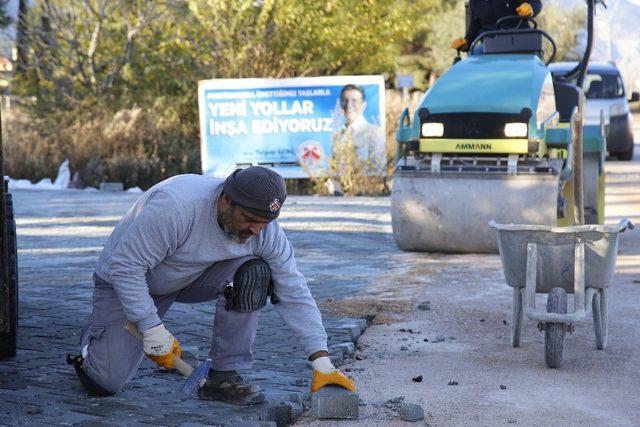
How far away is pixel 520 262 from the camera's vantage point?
6.52m

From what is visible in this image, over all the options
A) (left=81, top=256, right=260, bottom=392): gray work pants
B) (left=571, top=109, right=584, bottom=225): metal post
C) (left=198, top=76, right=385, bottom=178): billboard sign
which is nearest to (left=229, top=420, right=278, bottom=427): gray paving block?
(left=81, top=256, right=260, bottom=392): gray work pants

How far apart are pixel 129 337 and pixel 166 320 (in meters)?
2.06

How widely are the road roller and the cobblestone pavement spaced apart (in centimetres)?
68

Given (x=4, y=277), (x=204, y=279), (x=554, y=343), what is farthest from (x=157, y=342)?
(x=554, y=343)

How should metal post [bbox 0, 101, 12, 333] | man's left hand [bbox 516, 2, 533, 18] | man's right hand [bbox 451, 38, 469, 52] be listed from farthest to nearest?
man's right hand [bbox 451, 38, 469, 52] < man's left hand [bbox 516, 2, 533, 18] < metal post [bbox 0, 101, 12, 333]

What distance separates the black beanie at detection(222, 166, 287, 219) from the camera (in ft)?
15.8

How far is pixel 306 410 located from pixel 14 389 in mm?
1432

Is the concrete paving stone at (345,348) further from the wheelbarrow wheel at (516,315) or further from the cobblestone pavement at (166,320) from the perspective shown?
the wheelbarrow wheel at (516,315)

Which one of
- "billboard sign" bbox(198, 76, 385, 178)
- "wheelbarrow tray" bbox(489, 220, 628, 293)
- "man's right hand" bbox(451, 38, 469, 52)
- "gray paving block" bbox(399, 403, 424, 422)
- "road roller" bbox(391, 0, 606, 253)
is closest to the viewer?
"gray paving block" bbox(399, 403, 424, 422)

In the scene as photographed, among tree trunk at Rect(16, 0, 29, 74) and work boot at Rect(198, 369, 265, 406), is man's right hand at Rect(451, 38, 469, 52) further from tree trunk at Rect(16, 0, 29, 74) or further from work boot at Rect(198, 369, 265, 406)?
tree trunk at Rect(16, 0, 29, 74)

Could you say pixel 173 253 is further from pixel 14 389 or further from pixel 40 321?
pixel 40 321

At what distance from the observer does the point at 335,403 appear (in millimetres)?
5078

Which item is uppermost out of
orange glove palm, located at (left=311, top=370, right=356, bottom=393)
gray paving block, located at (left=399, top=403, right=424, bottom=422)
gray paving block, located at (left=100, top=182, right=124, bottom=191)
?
orange glove palm, located at (left=311, top=370, right=356, bottom=393)

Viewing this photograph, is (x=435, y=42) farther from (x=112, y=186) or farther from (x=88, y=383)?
(x=88, y=383)
